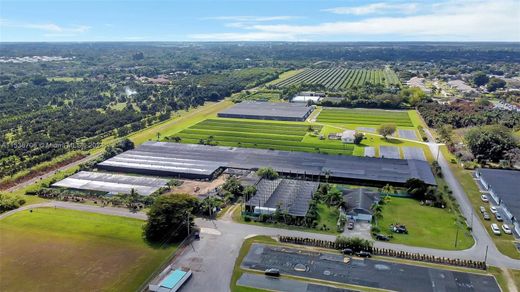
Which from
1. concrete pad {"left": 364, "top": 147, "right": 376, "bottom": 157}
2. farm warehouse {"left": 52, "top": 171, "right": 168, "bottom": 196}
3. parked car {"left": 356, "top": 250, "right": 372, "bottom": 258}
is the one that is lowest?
parked car {"left": 356, "top": 250, "right": 372, "bottom": 258}

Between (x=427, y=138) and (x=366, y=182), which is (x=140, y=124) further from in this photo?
(x=427, y=138)

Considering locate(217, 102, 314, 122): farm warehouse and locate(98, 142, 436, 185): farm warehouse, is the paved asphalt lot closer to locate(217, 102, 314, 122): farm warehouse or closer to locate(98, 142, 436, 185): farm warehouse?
locate(98, 142, 436, 185): farm warehouse

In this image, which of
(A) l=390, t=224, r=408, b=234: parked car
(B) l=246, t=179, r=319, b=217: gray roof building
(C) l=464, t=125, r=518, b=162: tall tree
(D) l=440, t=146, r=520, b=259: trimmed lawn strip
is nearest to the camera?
(D) l=440, t=146, r=520, b=259: trimmed lawn strip

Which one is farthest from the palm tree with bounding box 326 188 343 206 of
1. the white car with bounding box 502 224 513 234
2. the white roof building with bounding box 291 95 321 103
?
the white roof building with bounding box 291 95 321 103

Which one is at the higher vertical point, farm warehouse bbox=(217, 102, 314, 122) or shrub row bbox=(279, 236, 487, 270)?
farm warehouse bbox=(217, 102, 314, 122)

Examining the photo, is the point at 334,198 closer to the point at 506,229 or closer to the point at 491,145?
the point at 506,229

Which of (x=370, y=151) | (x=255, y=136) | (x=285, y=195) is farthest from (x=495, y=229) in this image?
(x=255, y=136)

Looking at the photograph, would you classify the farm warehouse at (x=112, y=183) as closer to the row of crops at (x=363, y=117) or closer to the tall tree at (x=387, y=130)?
the tall tree at (x=387, y=130)

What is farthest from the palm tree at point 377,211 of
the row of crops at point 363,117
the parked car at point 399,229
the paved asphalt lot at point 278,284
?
the row of crops at point 363,117
